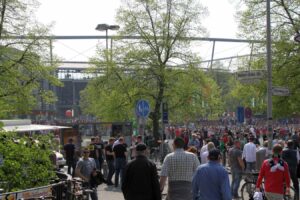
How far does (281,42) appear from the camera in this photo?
26.1 m

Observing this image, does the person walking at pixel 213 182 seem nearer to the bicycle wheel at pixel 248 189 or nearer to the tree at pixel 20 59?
the bicycle wheel at pixel 248 189

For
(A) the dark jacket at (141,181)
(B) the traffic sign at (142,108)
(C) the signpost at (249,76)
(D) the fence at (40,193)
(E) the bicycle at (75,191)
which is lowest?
(E) the bicycle at (75,191)

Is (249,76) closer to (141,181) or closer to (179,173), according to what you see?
(179,173)

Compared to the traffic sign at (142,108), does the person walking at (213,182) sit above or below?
below

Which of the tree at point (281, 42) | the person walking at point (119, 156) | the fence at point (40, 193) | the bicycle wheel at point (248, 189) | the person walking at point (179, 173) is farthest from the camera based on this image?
the tree at point (281, 42)

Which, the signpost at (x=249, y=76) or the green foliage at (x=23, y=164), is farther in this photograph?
the signpost at (x=249, y=76)

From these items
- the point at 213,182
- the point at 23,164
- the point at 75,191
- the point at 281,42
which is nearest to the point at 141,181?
the point at 213,182

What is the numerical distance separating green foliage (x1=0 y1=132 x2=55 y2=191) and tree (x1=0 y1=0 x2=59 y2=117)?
714 inches

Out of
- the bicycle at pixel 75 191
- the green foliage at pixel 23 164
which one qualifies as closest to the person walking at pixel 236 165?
the bicycle at pixel 75 191

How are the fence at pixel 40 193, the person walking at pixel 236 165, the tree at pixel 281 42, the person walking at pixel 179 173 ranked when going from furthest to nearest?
the tree at pixel 281 42
the person walking at pixel 236 165
the person walking at pixel 179 173
the fence at pixel 40 193

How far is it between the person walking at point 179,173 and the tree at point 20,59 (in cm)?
2067

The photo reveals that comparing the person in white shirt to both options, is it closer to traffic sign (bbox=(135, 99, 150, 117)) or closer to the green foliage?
traffic sign (bbox=(135, 99, 150, 117))

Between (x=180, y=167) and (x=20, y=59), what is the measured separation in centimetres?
2236

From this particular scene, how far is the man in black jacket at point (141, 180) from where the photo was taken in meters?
8.96
